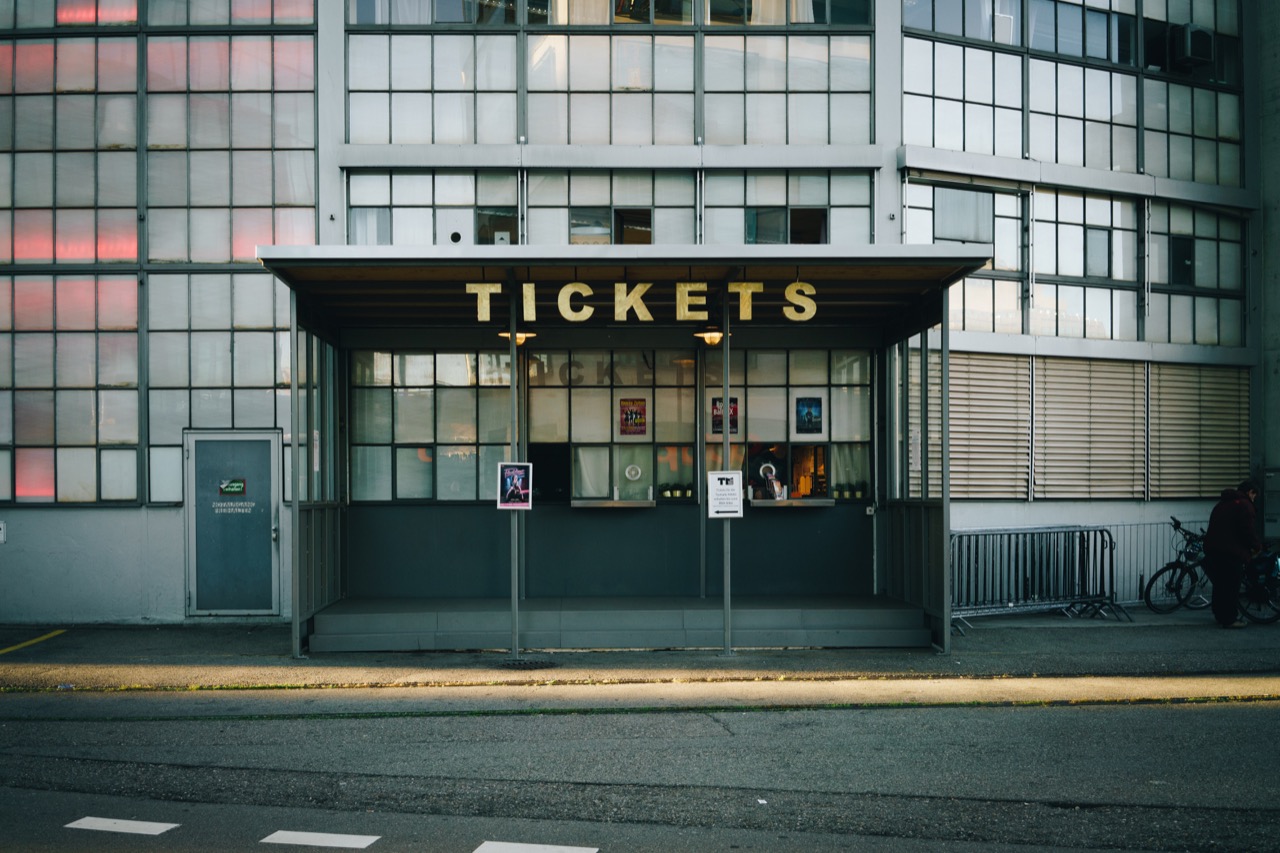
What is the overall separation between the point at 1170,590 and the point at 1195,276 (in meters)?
5.76

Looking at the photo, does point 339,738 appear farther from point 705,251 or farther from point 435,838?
point 705,251

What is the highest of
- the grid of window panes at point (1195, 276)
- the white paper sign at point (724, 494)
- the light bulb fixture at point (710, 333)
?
the grid of window panes at point (1195, 276)

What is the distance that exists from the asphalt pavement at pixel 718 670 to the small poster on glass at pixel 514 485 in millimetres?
1698

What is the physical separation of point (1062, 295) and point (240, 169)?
12528mm

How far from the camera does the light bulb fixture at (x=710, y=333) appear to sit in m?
14.8

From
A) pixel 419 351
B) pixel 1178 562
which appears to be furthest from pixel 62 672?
pixel 1178 562

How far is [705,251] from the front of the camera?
11.7 meters

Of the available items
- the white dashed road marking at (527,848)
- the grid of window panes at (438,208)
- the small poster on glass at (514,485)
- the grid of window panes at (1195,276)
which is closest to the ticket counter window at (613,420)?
the grid of window panes at (438,208)

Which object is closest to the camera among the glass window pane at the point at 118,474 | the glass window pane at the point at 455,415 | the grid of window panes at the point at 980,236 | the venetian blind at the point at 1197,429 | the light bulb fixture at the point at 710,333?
the light bulb fixture at the point at 710,333

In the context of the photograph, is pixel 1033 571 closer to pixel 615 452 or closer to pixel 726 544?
pixel 726 544

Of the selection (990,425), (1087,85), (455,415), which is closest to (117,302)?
(455,415)

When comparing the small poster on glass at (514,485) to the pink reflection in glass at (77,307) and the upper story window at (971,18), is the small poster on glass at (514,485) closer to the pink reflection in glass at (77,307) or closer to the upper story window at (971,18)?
the pink reflection in glass at (77,307)

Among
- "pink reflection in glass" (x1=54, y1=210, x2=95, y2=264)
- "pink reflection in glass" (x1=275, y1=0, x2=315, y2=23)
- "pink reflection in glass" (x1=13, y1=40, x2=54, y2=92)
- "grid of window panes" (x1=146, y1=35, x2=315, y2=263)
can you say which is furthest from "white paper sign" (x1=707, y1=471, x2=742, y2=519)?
"pink reflection in glass" (x1=13, y1=40, x2=54, y2=92)

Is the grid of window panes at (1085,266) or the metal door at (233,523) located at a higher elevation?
the grid of window panes at (1085,266)
